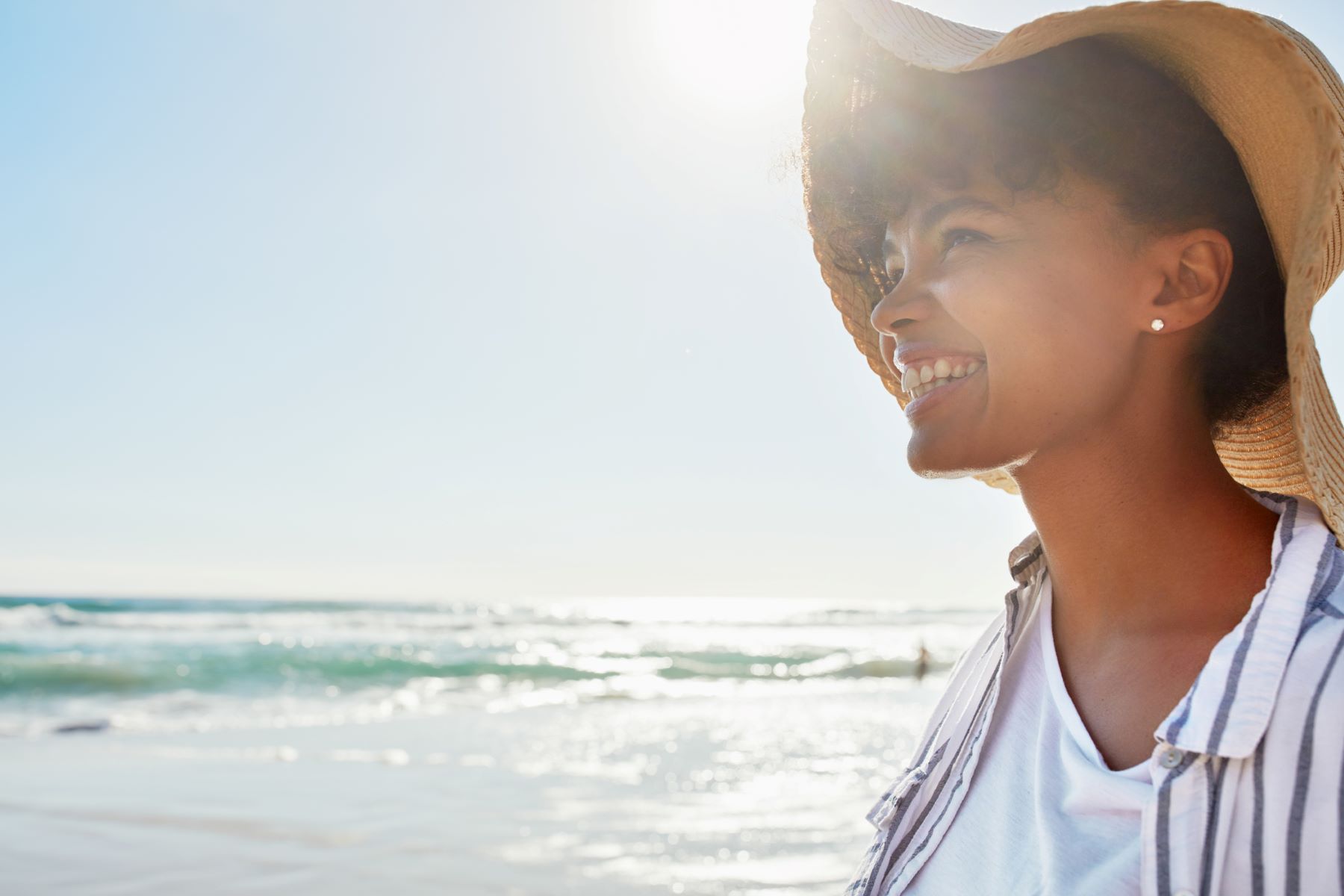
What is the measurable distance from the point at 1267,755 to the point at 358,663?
777 inches

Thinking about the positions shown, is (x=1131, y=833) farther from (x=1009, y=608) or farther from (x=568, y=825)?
(x=568, y=825)

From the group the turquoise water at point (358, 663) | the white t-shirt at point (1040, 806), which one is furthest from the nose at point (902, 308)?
the turquoise water at point (358, 663)

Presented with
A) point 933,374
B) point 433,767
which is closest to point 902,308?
point 933,374

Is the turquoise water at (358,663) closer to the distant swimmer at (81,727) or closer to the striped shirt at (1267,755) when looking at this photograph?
the distant swimmer at (81,727)

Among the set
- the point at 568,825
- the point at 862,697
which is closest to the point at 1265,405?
the point at 568,825

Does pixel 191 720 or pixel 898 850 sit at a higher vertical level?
pixel 898 850

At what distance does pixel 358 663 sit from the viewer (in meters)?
19.5

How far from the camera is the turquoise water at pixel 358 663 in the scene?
13.9 meters

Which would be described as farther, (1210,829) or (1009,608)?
(1009,608)

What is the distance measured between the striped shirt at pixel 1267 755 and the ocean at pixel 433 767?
4842 mm

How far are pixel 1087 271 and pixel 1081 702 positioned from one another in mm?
613

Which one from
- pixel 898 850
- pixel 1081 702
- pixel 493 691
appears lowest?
pixel 493 691

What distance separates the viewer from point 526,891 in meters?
5.67

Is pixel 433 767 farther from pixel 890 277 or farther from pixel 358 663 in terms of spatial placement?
pixel 358 663
